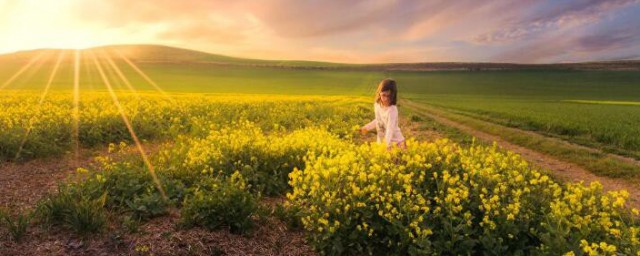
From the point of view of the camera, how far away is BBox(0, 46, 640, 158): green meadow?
1936 cm

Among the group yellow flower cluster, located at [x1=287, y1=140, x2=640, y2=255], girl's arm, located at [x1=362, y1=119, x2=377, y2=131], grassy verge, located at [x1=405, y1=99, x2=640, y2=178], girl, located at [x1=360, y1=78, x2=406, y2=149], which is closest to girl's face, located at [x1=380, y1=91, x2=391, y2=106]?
girl, located at [x1=360, y1=78, x2=406, y2=149]

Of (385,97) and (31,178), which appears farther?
(31,178)

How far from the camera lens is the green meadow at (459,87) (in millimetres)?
19359

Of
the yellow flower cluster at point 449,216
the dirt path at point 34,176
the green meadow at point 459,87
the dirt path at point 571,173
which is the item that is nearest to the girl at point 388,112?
the yellow flower cluster at point 449,216

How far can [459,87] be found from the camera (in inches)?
2694

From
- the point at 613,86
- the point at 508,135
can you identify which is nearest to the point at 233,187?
the point at 508,135

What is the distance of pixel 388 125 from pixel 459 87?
209ft

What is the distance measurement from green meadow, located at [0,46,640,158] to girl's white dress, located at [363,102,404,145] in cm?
888

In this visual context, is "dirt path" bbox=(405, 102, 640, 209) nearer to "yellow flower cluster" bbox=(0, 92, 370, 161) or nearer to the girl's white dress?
the girl's white dress

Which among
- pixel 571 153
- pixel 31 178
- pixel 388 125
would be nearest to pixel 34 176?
pixel 31 178

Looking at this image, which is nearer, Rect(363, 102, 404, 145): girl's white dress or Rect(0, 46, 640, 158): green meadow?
Rect(363, 102, 404, 145): girl's white dress

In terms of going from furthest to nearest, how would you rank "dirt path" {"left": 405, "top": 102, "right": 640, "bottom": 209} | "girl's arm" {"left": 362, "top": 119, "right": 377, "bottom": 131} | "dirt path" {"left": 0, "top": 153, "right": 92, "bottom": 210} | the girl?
"dirt path" {"left": 405, "top": 102, "right": 640, "bottom": 209}, "girl's arm" {"left": 362, "top": 119, "right": 377, "bottom": 131}, the girl, "dirt path" {"left": 0, "top": 153, "right": 92, "bottom": 210}

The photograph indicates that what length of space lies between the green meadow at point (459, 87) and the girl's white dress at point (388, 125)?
888 centimetres

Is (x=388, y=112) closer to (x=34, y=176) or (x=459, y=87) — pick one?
(x=34, y=176)
